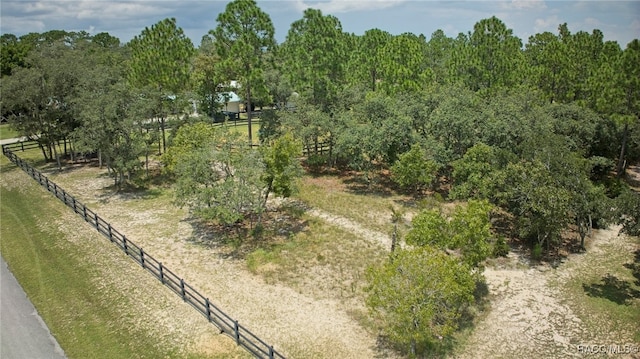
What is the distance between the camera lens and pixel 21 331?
1639 cm

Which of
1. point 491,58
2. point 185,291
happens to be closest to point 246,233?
point 185,291

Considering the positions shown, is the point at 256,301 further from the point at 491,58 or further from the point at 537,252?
the point at 491,58

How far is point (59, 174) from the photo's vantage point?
36.8 meters

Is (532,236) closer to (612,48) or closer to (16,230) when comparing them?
(612,48)

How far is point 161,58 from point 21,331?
27.2 meters

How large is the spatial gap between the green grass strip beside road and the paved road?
0.26 m

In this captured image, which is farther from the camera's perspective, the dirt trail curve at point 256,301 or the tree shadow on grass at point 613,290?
the tree shadow on grass at point 613,290

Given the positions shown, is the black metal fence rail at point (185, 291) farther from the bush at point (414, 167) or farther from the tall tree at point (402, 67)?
the tall tree at point (402, 67)

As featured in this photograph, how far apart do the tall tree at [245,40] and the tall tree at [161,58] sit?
446 centimetres

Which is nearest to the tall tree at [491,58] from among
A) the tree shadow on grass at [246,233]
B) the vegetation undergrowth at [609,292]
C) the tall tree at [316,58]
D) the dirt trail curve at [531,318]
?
the tall tree at [316,58]

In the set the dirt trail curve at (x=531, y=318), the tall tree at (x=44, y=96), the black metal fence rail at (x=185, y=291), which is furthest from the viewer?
the tall tree at (x=44, y=96)

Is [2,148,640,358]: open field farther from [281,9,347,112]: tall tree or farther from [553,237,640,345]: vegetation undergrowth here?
[281,9,347,112]: tall tree

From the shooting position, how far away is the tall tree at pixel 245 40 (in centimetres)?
3553

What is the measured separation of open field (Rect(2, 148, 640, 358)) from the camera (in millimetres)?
16047
